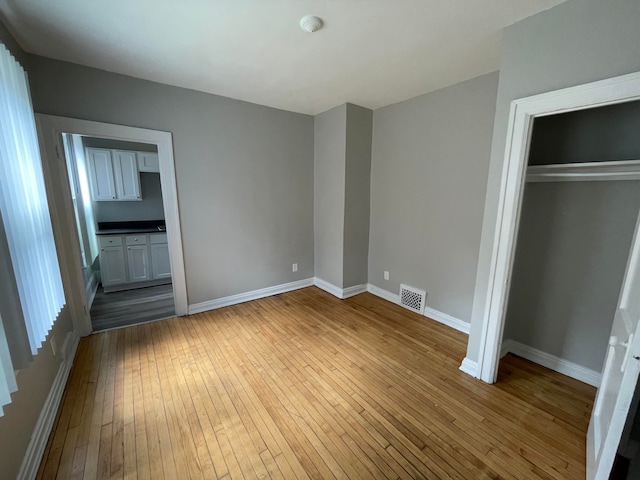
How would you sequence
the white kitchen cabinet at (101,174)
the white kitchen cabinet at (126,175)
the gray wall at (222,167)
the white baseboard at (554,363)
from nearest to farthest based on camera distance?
the white baseboard at (554,363) → the gray wall at (222,167) → the white kitchen cabinet at (101,174) → the white kitchen cabinet at (126,175)

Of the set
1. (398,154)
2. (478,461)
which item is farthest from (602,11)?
(478,461)

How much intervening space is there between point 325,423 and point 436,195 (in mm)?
2496

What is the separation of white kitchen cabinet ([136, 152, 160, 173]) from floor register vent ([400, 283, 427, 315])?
4393mm

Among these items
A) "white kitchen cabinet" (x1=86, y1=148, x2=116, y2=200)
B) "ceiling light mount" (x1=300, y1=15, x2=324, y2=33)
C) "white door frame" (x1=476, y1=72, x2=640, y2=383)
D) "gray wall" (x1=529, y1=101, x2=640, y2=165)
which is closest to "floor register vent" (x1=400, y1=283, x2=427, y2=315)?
"white door frame" (x1=476, y1=72, x2=640, y2=383)

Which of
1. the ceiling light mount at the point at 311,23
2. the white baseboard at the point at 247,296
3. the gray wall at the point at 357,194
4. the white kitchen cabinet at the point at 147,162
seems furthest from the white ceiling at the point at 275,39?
the white baseboard at the point at 247,296

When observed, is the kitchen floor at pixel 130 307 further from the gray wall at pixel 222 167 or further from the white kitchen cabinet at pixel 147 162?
the white kitchen cabinet at pixel 147 162

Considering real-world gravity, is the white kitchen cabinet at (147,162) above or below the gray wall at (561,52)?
below

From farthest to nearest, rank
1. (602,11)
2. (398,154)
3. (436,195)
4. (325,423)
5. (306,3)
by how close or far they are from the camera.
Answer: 1. (398,154)
2. (436,195)
3. (325,423)
4. (306,3)
5. (602,11)

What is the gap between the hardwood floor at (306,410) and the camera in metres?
1.44

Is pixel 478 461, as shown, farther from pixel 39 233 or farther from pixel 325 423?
pixel 39 233

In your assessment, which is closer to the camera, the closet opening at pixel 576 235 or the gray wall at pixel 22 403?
the gray wall at pixel 22 403

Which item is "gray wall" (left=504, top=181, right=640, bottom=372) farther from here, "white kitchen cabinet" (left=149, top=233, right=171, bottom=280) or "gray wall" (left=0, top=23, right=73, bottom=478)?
"white kitchen cabinet" (left=149, top=233, right=171, bottom=280)

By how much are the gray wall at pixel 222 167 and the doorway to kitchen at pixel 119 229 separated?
1092 mm

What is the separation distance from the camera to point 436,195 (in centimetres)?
292
